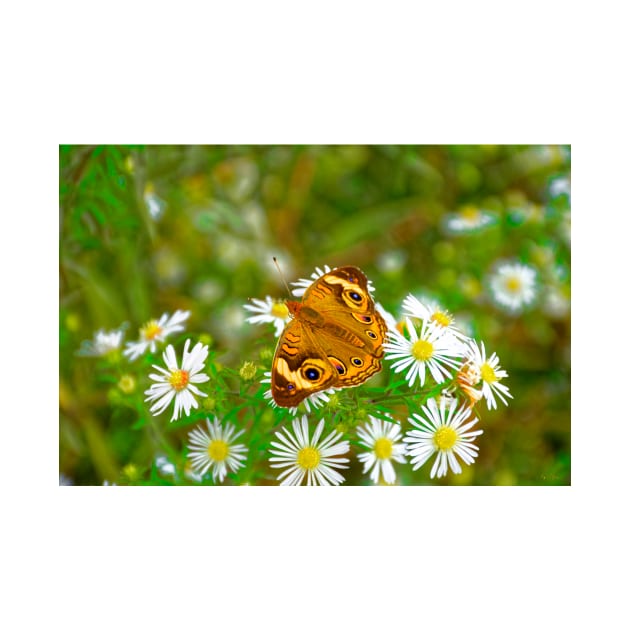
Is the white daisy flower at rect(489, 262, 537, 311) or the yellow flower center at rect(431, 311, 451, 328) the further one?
the white daisy flower at rect(489, 262, 537, 311)

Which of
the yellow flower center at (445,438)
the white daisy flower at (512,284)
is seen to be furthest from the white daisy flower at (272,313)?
the white daisy flower at (512,284)

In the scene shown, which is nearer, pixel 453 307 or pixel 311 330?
pixel 311 330

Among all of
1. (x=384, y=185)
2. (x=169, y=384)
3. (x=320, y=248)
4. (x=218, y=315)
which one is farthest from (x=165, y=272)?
(x=169, y=384)

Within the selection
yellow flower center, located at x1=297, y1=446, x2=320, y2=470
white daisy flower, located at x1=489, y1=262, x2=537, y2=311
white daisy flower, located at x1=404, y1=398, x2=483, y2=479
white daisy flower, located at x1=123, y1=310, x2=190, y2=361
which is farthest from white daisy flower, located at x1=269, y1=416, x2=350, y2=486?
white daisy flower, located at x1=489, y1=262, x2=537, y2=311

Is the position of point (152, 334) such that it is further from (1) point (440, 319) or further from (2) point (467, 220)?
(2) point (467, 220)

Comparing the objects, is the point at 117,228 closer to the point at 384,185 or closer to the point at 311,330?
the point at 311,330

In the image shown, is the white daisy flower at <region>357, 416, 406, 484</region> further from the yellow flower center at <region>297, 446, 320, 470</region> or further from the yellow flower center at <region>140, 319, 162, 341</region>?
the yellow flower center at <region>140, 319, 162, 341</region>
